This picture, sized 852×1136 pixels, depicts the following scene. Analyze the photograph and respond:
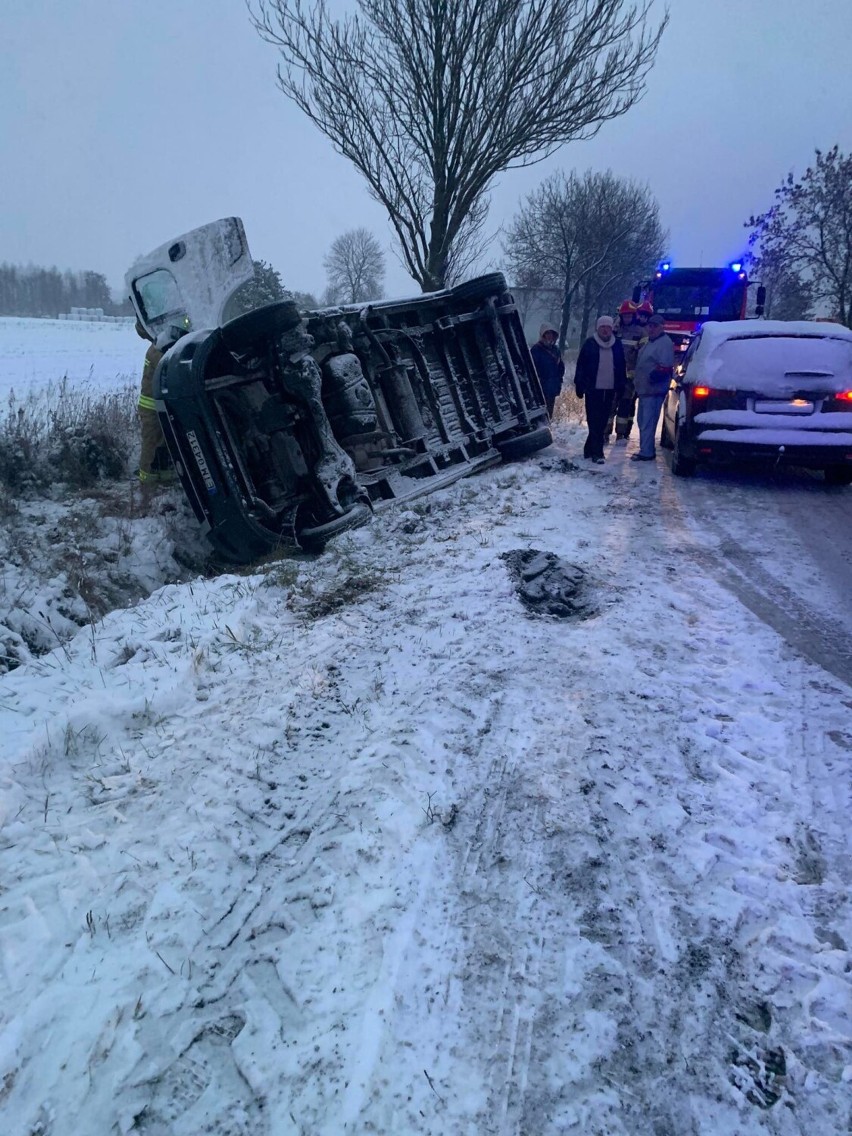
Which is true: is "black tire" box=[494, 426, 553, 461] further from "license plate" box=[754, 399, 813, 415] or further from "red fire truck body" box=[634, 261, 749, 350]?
"red fire truck body" box=[634, 261, 749, 350]

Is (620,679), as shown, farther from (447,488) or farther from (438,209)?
(438,209)

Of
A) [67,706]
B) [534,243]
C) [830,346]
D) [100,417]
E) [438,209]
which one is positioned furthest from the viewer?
[534,243]

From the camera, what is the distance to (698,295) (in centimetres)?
1495

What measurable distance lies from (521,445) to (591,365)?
1299mm

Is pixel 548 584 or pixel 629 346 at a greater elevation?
pixel 629 346

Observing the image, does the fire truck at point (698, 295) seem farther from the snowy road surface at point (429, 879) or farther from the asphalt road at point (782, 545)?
the snowy road surface at point (429, 879)

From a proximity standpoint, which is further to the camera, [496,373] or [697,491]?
[496,373]

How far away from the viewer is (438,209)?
12125 millimetres

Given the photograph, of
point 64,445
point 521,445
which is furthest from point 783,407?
point 64,445

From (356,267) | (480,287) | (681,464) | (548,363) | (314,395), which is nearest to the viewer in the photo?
(314,395)

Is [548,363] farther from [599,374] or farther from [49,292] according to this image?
[49,292]

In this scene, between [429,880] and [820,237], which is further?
[820,237]

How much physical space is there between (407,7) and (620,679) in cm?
1178

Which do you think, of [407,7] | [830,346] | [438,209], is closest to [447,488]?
[830,346]
